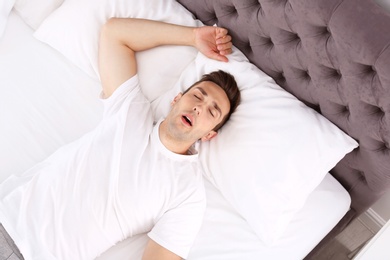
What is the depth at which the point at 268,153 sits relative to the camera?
1311 mm

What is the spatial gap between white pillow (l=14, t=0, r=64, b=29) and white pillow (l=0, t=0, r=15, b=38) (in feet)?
0.15

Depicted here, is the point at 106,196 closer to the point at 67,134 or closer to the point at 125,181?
the point at 125,181

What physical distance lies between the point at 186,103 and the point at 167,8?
0.53 meters

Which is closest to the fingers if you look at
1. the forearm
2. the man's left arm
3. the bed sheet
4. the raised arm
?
the raised arm

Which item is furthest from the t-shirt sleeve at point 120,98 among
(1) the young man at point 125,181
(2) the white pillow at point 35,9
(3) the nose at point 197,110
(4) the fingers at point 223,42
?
(2) the white pillow at point 35,9

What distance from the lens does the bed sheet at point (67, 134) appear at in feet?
4.39

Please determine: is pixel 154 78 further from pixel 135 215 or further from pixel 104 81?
pixel 135 215

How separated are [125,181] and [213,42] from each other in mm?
622

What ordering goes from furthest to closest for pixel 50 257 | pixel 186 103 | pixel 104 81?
1. pixel 104 81
2. pixel 186 103
3. pixel 50 257

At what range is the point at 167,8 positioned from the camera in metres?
1.66

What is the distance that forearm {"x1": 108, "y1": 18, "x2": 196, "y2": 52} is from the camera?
4.99 ft

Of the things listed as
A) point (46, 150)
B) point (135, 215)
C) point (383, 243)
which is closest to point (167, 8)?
point (46, 150)

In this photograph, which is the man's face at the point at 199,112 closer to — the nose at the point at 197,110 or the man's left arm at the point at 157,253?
the nose at the point at 197,110

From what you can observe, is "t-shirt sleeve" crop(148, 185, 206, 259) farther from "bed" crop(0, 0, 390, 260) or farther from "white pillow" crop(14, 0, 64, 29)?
"white pillow" crop(14, 0, 64, 29)
